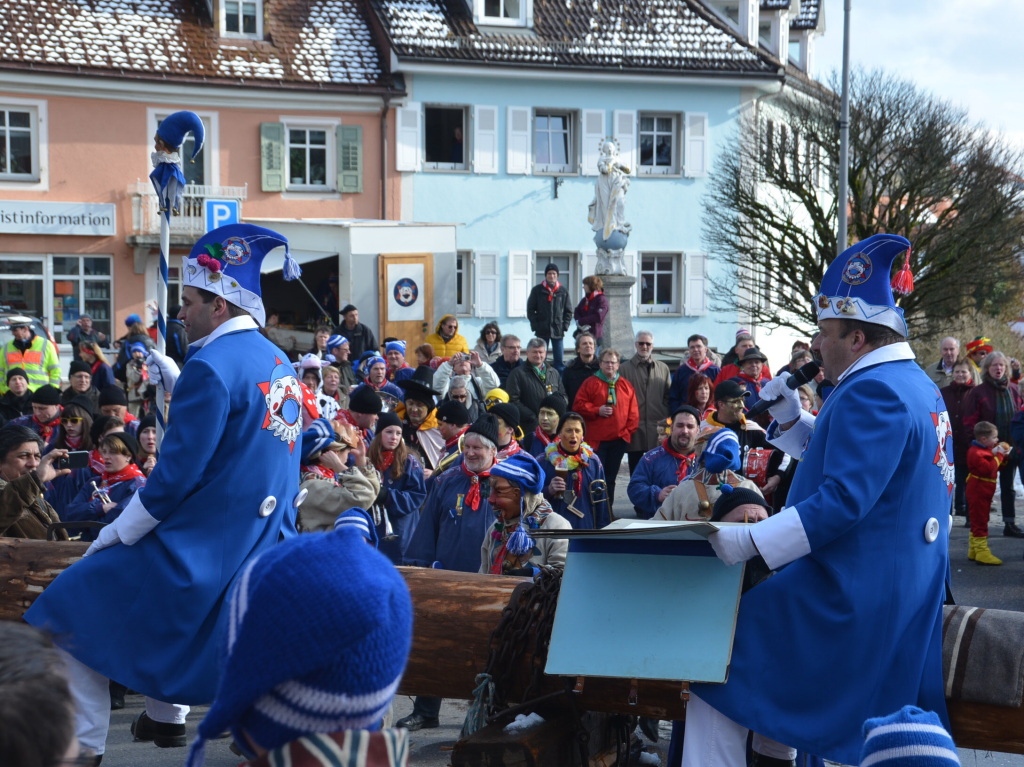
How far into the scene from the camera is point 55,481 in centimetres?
796

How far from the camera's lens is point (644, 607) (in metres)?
3.86

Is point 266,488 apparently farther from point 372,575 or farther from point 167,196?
point 372,575

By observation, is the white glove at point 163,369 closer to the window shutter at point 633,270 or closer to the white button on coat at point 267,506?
the white button on coat at point 267,506

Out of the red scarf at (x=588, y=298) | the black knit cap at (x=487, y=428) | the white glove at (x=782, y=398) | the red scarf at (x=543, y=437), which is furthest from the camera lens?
the red scarf at (x=588, y=298)

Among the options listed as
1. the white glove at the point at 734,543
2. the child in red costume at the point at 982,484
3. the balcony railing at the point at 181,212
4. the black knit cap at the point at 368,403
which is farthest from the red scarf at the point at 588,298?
the white glove at the point at 734,543

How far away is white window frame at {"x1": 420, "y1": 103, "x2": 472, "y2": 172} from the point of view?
26.9 m

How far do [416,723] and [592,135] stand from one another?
2263 cm

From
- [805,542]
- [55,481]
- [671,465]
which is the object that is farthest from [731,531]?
[55,481]

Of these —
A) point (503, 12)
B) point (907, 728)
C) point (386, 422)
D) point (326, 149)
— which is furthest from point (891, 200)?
point (907, 728)

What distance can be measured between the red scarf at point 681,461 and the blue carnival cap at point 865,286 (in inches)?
177

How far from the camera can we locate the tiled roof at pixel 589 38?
87.4ft

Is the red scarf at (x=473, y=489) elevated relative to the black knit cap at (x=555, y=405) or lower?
lower

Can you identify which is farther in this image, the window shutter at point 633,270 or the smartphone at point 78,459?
the window shutter at point 633,270

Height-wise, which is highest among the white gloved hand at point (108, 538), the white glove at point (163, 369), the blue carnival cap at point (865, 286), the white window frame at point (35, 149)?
the white window frame at point (35, 149)
